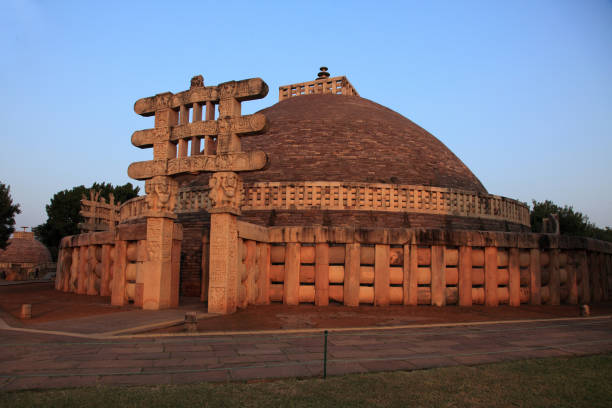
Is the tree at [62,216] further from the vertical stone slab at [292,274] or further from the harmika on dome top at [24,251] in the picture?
the vertical stone slab at [292,274]

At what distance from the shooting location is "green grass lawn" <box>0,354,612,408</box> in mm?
3770

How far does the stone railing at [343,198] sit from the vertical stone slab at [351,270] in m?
4.82

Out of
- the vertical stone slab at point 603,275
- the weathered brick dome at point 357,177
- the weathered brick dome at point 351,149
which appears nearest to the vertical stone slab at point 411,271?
the weathered brick dome at point 357,177

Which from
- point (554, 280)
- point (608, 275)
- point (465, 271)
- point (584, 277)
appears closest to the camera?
point (465, 271)

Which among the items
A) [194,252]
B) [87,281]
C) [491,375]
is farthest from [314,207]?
[491,375]

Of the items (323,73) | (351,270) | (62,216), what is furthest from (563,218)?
(62,216)

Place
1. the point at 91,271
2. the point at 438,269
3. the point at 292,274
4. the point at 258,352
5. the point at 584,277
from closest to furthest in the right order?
the point at 258,352
the point at 292,274
the point at 438,269
the point at 584,277
the point at 91,271

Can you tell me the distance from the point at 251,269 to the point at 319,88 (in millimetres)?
18493

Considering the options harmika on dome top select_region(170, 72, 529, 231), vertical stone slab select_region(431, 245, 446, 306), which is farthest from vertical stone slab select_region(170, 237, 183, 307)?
vertical stone slab select_region(431, 245, 446, 306)

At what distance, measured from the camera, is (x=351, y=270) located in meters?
10.5

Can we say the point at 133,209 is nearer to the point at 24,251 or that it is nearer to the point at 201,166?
the point at 201,166

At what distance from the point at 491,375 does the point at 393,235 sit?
601cm

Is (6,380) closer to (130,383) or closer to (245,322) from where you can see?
(130,383)

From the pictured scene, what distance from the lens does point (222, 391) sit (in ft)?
13.2
